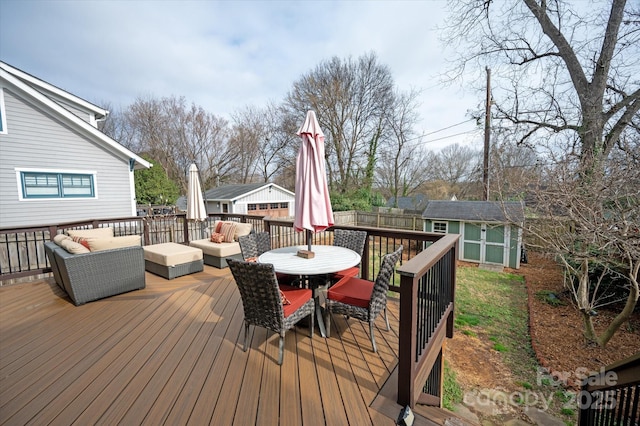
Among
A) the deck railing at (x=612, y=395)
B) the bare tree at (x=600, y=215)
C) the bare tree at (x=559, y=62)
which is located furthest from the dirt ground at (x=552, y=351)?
the bare tree at (x=559, y=62)

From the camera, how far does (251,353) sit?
2.44 metres

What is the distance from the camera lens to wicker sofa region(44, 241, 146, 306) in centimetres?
341

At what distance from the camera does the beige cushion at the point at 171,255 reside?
4523mm

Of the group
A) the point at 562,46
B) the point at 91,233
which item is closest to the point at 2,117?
the point at 91,233

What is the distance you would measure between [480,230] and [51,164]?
15.5 meters

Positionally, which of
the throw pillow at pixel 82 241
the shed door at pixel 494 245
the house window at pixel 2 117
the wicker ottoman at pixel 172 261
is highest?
the house window at pixel 2 117

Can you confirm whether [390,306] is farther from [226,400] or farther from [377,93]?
[377,93]

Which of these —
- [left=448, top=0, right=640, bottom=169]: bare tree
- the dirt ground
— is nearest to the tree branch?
[left=448, top=0, right=640, bottom=169]: bare tree

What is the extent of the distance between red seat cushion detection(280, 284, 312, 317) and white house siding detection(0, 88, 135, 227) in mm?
8666

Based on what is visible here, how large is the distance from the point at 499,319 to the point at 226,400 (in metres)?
7.11

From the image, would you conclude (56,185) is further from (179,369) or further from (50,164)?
(179,369)

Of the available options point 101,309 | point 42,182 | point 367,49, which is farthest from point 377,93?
point 101,309

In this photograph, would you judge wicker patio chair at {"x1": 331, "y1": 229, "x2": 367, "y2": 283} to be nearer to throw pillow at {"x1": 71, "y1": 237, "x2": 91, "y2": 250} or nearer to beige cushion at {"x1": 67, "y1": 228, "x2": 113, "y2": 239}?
throw pillow at {"x1": 71, "y1": 237, "x2": 91, "y2": 250}

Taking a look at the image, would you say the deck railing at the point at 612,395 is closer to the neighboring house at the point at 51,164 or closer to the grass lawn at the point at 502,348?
the grass lawn at the point at 502,348
